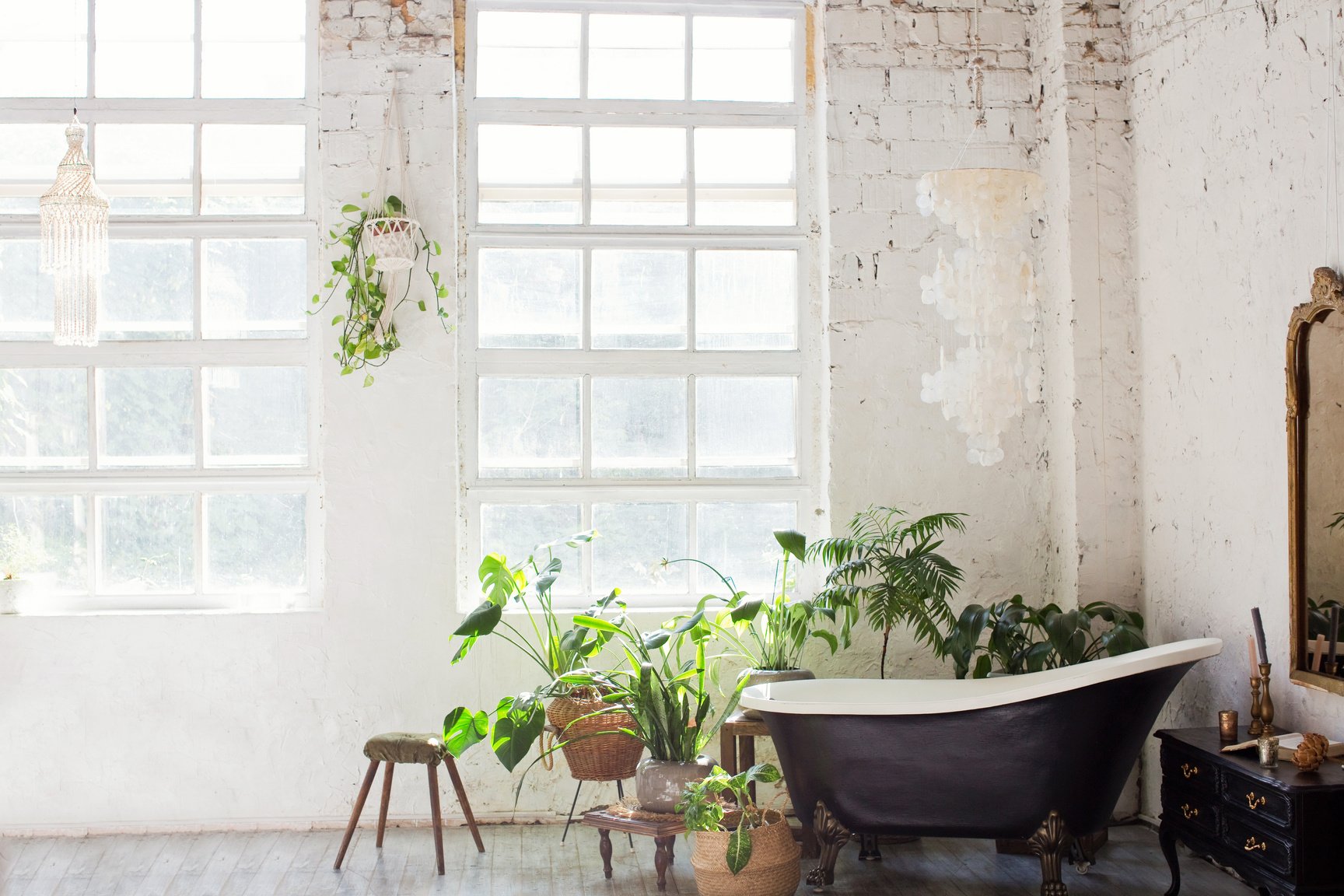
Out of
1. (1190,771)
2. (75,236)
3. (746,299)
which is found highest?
(75,236)

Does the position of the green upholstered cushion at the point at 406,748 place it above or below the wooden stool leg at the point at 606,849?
above

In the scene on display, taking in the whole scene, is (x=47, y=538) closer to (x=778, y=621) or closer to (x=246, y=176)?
(x=246, y=176)

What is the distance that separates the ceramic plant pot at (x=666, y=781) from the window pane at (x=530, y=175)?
218cm

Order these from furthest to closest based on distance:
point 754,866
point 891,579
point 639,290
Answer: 1. point 639,290
2. point 891,579
3. point 754,866

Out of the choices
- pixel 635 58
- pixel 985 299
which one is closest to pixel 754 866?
pixel 985 299

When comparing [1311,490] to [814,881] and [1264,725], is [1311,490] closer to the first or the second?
[1264,725]

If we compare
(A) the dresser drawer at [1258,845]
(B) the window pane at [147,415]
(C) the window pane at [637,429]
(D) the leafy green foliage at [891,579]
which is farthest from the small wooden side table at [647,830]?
(B) the window pane at [147,415]

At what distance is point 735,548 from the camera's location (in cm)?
457

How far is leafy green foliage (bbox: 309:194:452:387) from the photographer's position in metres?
4.23

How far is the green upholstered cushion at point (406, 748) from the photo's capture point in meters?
3.70

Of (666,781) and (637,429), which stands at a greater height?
(637,429)

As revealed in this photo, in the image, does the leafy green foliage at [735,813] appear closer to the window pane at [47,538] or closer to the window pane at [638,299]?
the window pane at [638,299]

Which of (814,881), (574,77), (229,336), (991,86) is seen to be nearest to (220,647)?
(229,336)

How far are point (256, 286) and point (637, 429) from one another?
1593 mm
